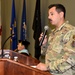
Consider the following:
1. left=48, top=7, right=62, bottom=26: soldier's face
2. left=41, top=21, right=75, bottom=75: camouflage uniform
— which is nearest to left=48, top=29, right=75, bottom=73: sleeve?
left=41, top=21, right=75, bottom=75: camouflage uniform

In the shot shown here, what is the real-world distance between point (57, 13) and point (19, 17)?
9.19 feet

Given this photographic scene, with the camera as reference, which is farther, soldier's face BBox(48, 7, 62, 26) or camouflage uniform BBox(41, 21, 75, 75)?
soldier's face BBox(48, 7, 62, 26)

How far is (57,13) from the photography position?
7.47 ft

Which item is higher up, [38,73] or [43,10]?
[43,10]

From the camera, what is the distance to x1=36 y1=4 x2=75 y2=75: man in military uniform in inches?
76.7

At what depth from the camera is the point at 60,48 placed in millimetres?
2107

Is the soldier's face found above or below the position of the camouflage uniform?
above

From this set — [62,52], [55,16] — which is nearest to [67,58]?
[62,52]

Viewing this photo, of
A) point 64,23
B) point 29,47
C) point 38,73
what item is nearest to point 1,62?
point 38,73

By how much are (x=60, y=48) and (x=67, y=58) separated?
0.20 m

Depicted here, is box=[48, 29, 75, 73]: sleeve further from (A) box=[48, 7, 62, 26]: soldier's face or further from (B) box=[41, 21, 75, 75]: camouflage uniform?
(A) box=[48, 7, 62, 26]: soldier's face

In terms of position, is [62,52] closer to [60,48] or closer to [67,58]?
[60,48]

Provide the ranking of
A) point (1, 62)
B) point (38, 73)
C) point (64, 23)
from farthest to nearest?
point (64, 23)
point (1, 62)
point (38, 73)

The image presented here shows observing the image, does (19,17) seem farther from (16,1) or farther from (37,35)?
(37,35)
